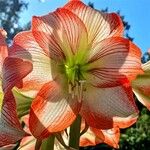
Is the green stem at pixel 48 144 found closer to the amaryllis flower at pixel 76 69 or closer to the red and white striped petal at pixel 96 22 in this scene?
the amaryllis flower at pixel 76 69

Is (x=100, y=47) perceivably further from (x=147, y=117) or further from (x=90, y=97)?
(x=147, y=117)

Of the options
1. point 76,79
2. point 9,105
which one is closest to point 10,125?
point 9,105

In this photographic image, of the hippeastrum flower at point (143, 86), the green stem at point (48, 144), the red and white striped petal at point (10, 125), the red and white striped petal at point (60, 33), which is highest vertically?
the red and white striped petal at point (60, 33)

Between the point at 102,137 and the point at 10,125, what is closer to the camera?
the point at 10,125

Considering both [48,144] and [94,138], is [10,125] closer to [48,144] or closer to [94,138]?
[48,144]

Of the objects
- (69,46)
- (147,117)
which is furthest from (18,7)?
(69,46)

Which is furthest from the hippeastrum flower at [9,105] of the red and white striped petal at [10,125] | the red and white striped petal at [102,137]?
the red and white striped petal at [102,137]
